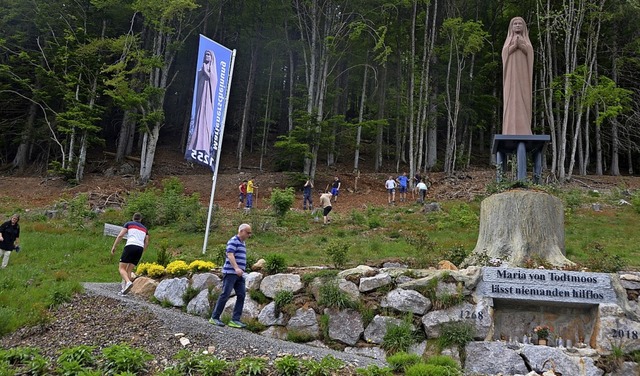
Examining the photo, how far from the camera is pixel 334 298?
25.2ft

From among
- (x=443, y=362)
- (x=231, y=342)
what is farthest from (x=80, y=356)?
(x=443, y=362)

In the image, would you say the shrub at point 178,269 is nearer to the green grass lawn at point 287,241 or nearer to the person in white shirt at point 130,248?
the person in white shirt at point 130,248

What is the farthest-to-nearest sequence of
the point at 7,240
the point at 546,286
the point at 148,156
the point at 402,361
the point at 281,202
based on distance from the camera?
the point at 148,156 < the point at 281,202 < the point at 7,240 < the point at 546,286 < the point at 402,361

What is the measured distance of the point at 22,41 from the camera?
3219 centimetres

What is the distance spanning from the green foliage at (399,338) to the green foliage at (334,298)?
0.68 m

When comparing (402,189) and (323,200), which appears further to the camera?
(402,189)

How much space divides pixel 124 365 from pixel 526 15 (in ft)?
109

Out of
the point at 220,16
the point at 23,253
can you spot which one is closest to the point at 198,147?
the point at 23,253

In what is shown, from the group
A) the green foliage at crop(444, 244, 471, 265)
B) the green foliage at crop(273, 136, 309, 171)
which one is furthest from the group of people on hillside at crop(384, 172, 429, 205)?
the green foliage at crop(444, 244, 471, 265)

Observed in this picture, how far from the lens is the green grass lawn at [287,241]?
9172mm

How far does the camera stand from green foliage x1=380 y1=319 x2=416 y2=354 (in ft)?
23.4

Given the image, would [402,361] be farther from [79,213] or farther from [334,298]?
[79,213]

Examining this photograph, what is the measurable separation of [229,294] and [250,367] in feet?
6.26

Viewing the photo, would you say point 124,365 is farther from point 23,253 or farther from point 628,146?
point 628,146
